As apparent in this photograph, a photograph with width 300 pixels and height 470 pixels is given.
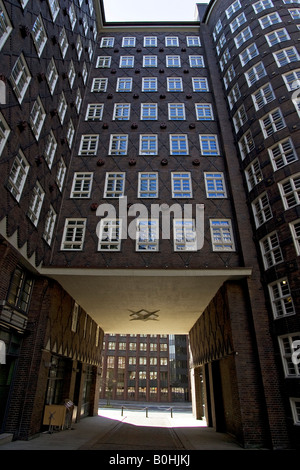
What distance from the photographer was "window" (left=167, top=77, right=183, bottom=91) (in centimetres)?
2677

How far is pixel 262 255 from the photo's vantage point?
17.0 m

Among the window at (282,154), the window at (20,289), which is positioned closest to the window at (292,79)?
the window at (282,154)

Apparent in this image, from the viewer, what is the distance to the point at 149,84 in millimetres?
27203

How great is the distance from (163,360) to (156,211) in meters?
61.7

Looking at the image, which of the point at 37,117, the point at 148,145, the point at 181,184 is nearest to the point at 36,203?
the point at 37,117

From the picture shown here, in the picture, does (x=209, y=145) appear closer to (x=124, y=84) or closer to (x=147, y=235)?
(x=147, y=235)

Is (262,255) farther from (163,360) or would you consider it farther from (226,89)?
(163,360)

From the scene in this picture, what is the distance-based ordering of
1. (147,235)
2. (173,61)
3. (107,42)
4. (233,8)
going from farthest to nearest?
(107,42)
(173,61)
(233,8)
(147,235)

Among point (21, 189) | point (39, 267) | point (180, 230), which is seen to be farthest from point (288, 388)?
point (21, 189)

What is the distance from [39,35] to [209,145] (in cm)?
1382

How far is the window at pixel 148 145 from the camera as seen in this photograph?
73.4ft

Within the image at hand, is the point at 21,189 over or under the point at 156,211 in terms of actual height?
under

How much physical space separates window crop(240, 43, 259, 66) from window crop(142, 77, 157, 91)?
8.07 meters

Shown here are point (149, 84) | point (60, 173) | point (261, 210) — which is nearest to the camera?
point (261, 210)
